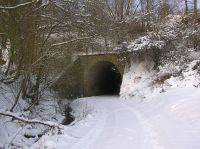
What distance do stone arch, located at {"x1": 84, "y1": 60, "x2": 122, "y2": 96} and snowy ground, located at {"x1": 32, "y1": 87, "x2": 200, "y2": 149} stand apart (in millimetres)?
13093

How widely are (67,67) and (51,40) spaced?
9.91ft

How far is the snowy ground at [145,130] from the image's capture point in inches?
318

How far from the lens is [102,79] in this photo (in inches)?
1196

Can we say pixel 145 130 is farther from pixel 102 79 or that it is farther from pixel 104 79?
pixel 104 79

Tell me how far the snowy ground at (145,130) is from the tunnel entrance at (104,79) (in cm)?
1455

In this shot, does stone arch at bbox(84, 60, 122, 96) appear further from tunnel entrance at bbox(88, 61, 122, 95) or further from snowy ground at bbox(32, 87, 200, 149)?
snowy ground at bbox(32, 87, 200, 149)

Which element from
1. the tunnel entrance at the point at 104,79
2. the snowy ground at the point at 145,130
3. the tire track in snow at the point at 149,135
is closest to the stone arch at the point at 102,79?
the tunnel entrance at the point at 104,79

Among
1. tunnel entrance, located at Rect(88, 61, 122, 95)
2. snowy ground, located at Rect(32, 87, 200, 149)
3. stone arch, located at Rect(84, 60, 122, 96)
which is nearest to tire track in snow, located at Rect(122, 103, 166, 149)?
snowy ground, located at Rect(32, 87, 200, 149)

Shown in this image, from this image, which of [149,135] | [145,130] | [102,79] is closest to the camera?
[149,135]

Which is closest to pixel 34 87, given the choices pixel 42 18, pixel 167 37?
pixel 42 18

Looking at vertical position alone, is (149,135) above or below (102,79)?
below

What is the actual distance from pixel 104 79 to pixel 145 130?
2104cm

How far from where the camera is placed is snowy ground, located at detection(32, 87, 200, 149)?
26.5 ft

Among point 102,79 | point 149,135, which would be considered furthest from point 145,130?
point 102,79
